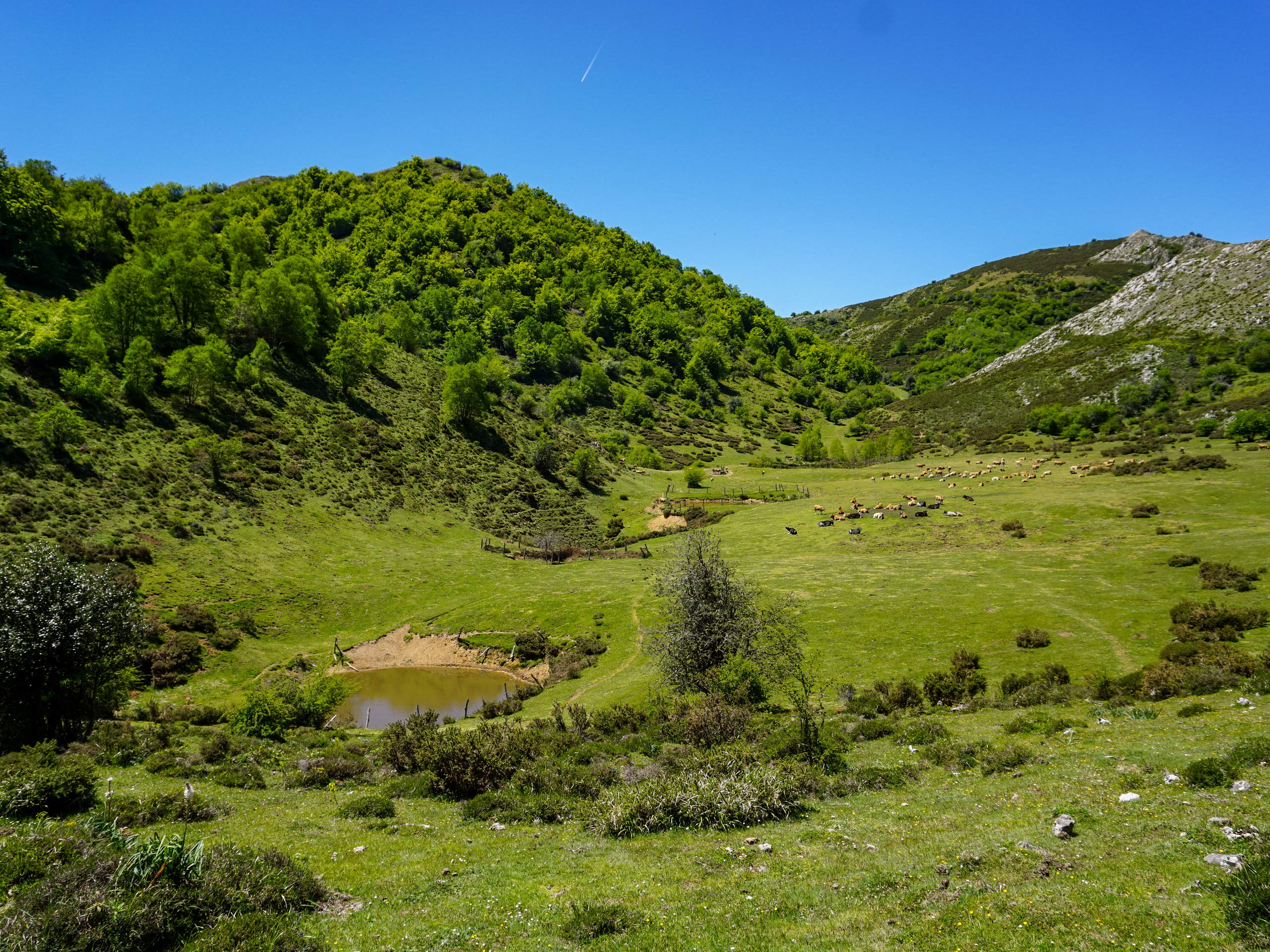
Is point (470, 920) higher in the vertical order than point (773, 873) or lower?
higher

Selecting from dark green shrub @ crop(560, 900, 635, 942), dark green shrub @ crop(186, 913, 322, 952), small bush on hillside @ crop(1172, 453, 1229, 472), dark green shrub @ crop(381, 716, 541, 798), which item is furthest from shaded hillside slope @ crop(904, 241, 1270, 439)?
dark green shrub @ crop(186, 913, 322, 952)

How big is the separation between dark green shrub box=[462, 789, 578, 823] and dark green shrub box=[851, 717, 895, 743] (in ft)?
44.7

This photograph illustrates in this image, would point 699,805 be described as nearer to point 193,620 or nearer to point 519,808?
point 519,808

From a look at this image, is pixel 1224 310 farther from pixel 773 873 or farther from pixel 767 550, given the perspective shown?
pixel 773 873

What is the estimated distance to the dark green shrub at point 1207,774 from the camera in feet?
43.3

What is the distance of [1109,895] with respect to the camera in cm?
909

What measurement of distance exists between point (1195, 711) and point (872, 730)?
1122cm

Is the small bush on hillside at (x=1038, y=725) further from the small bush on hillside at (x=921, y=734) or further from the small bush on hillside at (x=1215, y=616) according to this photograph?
the small bush on hillside at (x=1215, y=616)

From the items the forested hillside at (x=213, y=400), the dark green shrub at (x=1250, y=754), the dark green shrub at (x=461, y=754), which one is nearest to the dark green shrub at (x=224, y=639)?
the forested hillside at (x=213, y=400)

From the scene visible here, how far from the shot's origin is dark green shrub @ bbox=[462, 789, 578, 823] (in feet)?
62.7

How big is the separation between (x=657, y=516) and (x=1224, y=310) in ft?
502

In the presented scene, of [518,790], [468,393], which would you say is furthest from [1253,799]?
[468,393]

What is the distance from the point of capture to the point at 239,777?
2212 cm

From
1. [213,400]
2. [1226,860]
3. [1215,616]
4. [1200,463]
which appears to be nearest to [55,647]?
[1226,860]
